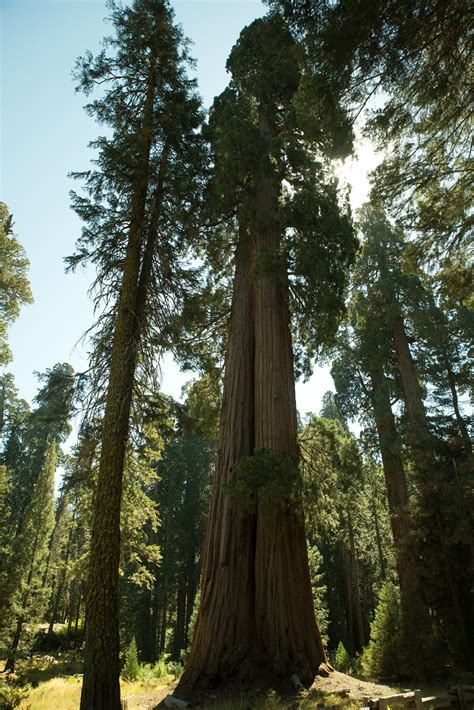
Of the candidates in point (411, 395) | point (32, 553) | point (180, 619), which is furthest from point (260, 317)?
point (180, 619)

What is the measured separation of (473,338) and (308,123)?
1237cm

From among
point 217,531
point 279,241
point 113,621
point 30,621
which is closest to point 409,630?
point 217,531

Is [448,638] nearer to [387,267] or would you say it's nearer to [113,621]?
[113,621]

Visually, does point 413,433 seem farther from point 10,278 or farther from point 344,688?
point 10,278

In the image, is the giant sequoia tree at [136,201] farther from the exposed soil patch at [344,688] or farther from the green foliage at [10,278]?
the green foliage at [10,278]

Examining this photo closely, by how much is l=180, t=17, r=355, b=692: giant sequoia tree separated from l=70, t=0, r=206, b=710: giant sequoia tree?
1.16 metres

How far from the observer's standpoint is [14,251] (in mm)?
15125

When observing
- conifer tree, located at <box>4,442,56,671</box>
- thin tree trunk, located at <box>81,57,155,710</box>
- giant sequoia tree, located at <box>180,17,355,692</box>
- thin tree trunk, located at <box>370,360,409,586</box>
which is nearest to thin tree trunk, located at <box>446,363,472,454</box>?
thin tree trunk, located at <box>370,360,409,586</box>

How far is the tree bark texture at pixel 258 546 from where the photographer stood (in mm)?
5953

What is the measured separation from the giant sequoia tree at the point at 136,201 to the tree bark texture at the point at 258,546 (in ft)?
5.63

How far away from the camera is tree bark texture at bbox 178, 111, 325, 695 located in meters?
5.95

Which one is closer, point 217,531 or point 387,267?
point 217,531

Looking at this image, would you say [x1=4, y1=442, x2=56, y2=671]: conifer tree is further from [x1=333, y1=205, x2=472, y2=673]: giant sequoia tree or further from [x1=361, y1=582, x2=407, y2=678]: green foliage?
[x1=333, y1=205, x2=472, y2=673]: giant sequoia tree

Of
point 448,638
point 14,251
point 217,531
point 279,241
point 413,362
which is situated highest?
point 14,251
